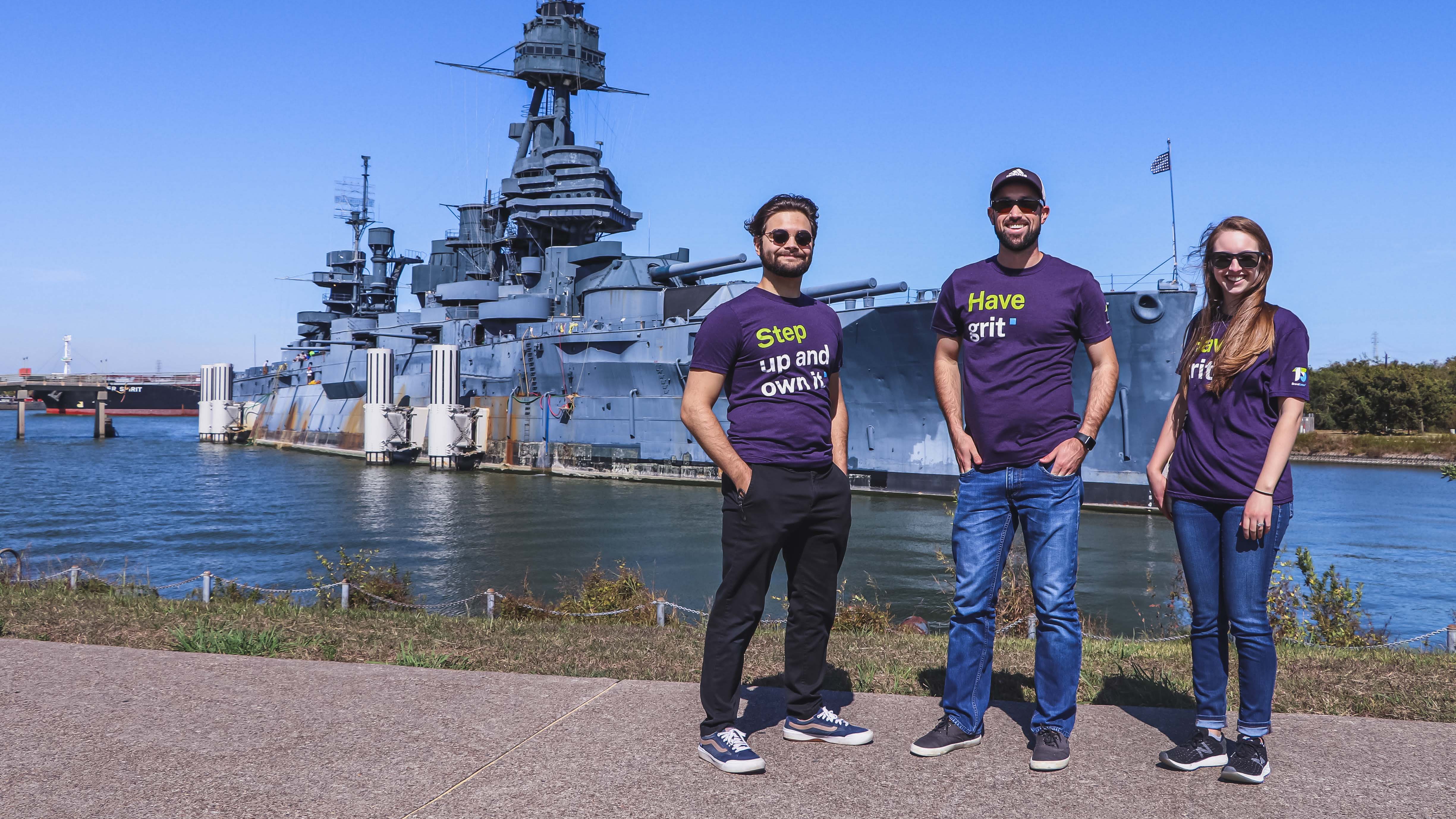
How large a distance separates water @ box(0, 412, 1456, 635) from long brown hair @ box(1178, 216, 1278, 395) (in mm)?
9338

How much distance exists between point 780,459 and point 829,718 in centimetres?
86

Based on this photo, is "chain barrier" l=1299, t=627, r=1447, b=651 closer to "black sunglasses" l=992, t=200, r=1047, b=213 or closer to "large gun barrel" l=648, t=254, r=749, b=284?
"black sunglasses" l=992, t=200, r=1047, b=213

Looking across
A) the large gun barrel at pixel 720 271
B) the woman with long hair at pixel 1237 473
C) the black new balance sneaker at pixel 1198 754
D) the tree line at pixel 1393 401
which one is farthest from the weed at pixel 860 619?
the tree line at pixel 1393 401

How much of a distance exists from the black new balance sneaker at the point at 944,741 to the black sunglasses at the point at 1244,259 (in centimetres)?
177

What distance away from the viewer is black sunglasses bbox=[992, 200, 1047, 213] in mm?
3348

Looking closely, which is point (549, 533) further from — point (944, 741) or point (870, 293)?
point (944, 741)

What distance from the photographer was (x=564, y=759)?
9.18 feet

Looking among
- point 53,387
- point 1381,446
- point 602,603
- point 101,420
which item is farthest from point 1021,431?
point 53,387

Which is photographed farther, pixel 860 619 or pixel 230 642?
pixel 860 619

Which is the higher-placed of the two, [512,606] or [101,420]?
[101,420]

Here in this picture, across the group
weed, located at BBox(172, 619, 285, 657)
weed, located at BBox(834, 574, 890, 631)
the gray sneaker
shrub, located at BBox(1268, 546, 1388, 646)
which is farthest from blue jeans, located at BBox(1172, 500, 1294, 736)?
shrub, located at BBox(1268, 546, 1388, 646)

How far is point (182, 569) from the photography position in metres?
16.2

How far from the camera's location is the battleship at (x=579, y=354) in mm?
24188

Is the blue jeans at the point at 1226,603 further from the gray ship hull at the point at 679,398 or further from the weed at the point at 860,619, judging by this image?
the gray ship hull at the point at 679,398
